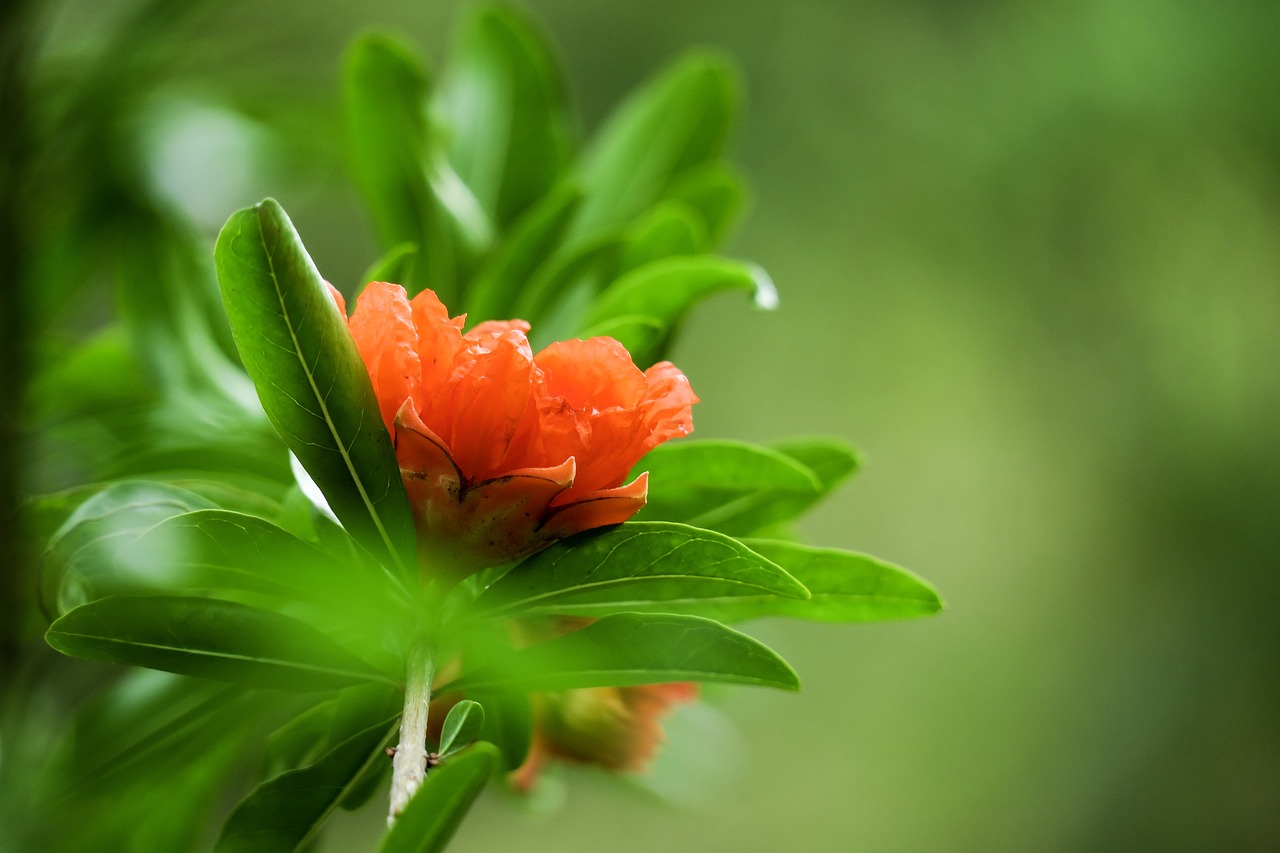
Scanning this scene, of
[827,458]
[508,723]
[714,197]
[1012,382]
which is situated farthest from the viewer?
[1012,382]

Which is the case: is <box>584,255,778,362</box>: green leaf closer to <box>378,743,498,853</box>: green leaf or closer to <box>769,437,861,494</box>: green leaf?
<box>769,437,861,494</box>: green leaf

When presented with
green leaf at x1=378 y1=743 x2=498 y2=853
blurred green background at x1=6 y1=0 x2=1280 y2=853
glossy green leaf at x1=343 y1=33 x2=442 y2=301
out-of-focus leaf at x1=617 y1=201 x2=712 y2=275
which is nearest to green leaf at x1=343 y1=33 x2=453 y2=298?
glossy green leaf at x1=343 y1=33 x2=442 y2=301

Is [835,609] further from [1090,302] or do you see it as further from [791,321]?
[1090,302]

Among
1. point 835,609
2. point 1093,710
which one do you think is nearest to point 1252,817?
point 1093,710

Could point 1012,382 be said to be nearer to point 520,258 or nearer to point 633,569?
point 520,258

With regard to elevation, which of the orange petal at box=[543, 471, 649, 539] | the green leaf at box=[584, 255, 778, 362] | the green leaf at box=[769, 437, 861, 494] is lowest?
the orange petal at box=[543, 471, 649, 539]

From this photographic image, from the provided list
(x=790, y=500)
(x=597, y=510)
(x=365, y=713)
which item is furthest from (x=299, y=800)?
(x=790, y=500)

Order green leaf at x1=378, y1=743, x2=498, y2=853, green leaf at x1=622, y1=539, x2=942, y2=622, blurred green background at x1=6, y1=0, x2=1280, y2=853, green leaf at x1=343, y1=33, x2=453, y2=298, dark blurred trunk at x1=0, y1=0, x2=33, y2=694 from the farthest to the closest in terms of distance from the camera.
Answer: blurred green background at x1=6, y1=0, x2=1280, y2=853, green leaf at x1=343, y1=33, x2=453, y2=298, dark blurred trunk at x1=0, y1=0, x2=33, y2=694, green leaf at x1=622, y1=539, x2=942, y2=622, green leaf at x1=378, y1=743, x2=498, y2=853

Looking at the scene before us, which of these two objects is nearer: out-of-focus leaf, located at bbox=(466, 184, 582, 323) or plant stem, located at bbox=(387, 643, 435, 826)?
plant stem, located at bbox=(387, 643, 435, 826)
